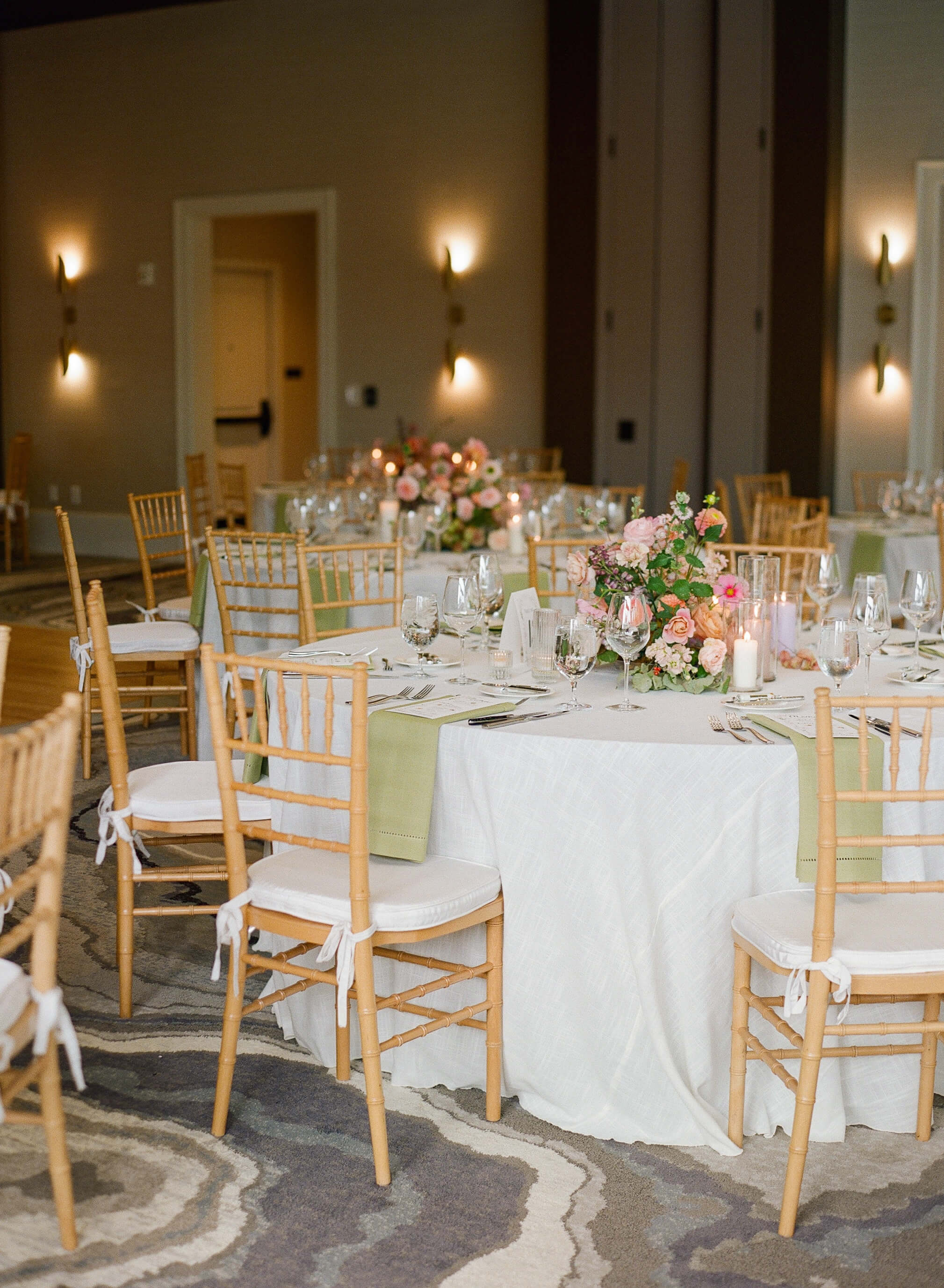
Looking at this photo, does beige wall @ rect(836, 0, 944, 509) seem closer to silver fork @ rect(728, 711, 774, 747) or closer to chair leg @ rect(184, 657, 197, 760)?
chair leg @ rect(184, 657, 197, 760)

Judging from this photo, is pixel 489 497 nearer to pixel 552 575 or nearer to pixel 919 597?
pixel 552 575

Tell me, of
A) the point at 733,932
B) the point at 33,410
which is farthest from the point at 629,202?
the point at 733,932

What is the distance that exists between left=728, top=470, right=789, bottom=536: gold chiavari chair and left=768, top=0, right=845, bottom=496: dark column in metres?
0.18

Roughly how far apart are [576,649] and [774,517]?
421 cm

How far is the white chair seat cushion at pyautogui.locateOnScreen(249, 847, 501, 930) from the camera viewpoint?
263 cm

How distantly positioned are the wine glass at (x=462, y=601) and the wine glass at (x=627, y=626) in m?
0.43

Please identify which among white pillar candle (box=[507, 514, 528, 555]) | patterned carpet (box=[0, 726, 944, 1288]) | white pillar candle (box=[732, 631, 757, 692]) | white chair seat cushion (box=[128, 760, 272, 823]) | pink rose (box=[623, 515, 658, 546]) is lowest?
patterned carpet (box=[0, 726, 944, 1288])

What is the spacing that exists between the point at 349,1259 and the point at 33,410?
11948 millimetres

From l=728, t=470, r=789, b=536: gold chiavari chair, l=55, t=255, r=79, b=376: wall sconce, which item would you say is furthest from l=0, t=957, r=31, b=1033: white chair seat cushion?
l=55, t=255, r=79, b=376: wall sconce

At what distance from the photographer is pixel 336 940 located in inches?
102

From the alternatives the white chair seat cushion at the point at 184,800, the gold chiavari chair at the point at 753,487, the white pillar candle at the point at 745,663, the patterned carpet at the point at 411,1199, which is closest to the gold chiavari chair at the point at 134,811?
the white chair seat cushion at the point at 184,800

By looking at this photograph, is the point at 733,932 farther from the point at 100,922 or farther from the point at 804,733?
the point at 100,922

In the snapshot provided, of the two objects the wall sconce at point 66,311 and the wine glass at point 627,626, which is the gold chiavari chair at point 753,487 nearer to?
the wine glass at point 627,626

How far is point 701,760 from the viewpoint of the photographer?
2.72 meters
